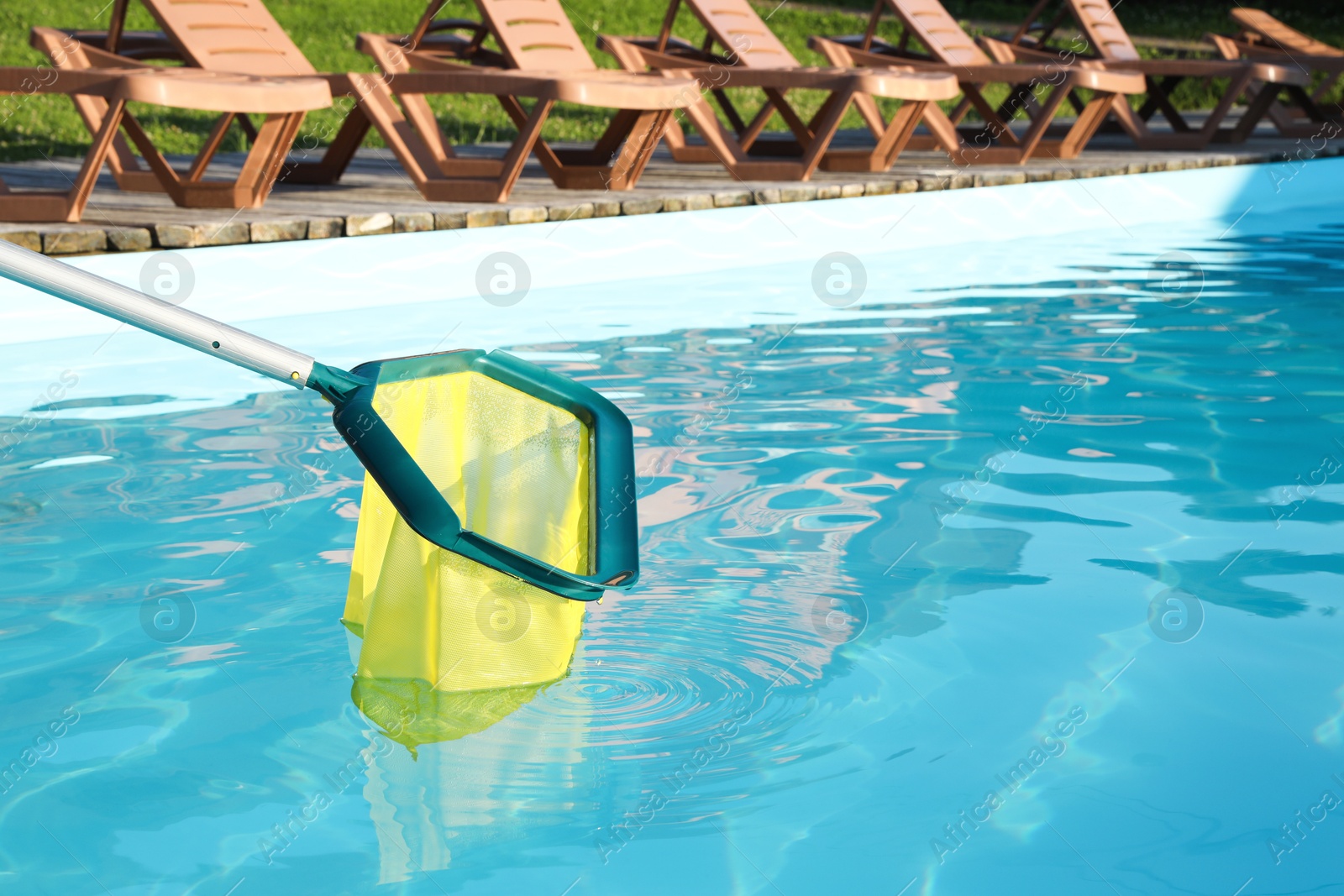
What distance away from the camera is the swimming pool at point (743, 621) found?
7.06 ft

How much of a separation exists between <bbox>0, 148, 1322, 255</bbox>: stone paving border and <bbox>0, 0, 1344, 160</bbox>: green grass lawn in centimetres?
288

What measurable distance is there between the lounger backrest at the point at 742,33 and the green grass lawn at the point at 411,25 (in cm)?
165

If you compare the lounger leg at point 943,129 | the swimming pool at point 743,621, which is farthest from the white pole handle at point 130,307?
the lounger leg at point 943,129

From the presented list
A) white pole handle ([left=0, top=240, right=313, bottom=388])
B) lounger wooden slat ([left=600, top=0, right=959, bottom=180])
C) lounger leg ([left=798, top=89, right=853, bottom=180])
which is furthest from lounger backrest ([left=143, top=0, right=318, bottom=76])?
white pole handle ([left=0, top=240, right=313, bottom=388])

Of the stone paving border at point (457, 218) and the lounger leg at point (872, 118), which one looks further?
the lounger leg at point (872, 118)

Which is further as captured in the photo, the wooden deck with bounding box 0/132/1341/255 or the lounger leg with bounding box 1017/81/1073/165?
the lounger leg with bounding box 1017/81/1073/165

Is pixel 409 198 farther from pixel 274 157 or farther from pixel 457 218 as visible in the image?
pixel 274 157

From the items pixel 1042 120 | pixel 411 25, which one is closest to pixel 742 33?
pixel 1042 120

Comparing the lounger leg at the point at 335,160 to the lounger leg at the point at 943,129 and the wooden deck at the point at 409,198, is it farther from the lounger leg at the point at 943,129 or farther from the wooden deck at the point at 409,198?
the lounger leg at the point at 943,129

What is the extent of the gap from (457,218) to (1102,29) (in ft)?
Answer: 24.3

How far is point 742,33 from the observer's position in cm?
851

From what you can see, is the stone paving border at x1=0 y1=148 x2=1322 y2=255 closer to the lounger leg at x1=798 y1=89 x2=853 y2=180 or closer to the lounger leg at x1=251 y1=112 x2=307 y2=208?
the lounger leg at x1=798 y1=89 x2=853 y2=180

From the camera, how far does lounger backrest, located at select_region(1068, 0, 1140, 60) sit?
11000 millimetres

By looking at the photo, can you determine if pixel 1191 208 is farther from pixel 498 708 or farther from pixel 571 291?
pixel 498 708
